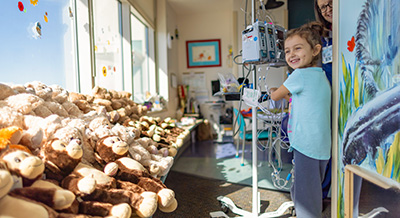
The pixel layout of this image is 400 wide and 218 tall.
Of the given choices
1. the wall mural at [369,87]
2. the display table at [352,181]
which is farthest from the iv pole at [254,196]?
the display table at [352,181]

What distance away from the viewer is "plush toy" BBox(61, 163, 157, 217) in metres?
0.80

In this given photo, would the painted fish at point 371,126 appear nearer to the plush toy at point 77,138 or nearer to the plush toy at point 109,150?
the plush toy at point 109,150

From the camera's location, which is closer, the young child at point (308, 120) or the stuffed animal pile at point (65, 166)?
the stuffed animal pile at point (65, 166)

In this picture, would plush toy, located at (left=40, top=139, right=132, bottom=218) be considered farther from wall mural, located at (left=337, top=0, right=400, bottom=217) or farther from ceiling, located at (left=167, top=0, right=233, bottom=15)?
ceiling, located at (left=167, top=0, right=233, bottom=15)

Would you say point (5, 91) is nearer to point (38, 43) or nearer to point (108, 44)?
point (38, 43)

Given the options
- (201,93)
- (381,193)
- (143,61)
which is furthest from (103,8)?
(201,93)

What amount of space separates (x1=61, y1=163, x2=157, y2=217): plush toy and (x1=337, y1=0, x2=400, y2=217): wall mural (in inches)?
30.8

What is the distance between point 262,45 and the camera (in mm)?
1477

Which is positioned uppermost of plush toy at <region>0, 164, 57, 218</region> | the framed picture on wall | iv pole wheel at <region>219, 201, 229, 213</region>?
the framed picture on wall

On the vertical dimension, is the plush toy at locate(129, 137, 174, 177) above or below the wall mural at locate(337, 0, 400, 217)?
below

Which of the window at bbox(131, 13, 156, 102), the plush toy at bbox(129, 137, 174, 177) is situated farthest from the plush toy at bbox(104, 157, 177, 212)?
the window at bbox(131, 13, 156, 102)

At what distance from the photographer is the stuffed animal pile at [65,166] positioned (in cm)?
67

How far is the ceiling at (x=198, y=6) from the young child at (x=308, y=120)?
374 centimetres

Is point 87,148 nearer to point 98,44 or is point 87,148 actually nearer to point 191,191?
point 191,191
